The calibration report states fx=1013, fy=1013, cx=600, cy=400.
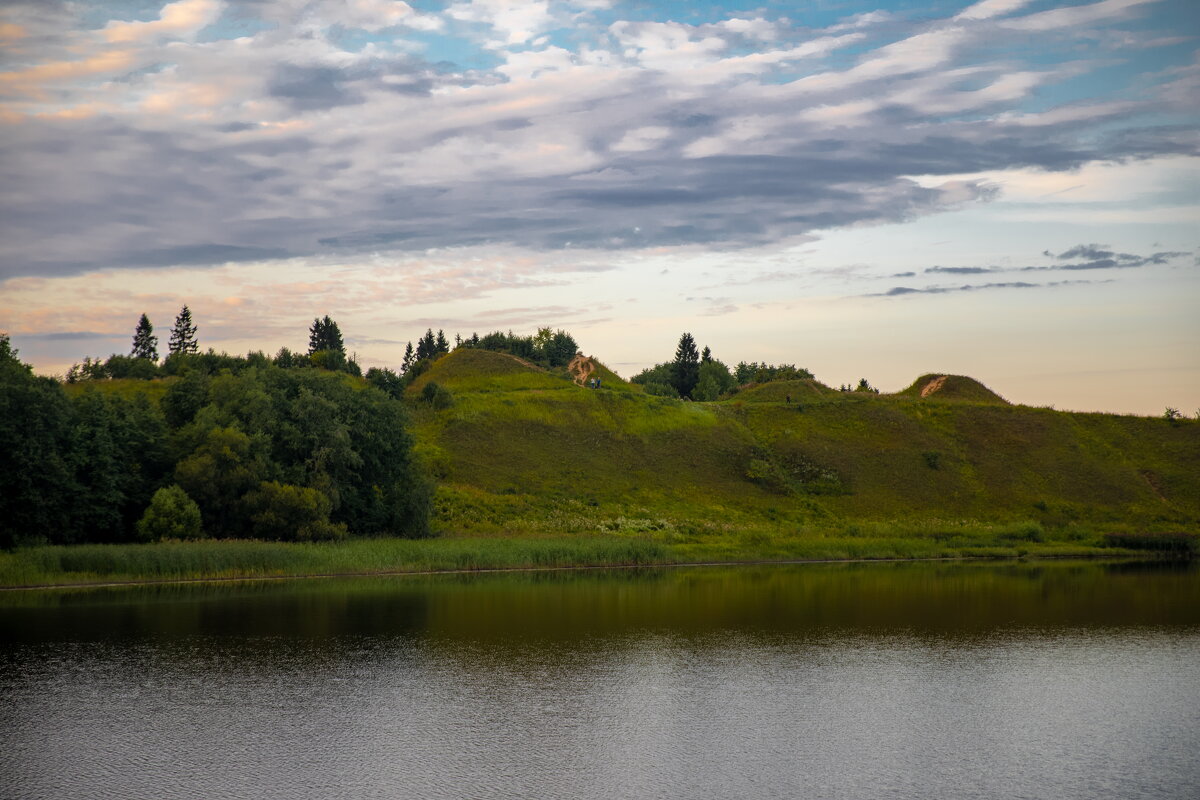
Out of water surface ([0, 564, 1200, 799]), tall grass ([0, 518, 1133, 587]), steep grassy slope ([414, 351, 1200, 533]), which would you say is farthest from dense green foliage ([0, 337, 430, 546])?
steep grassy slope ([414, 351, 1200, 533])

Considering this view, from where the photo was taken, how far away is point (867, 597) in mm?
55375

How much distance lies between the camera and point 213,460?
217 feet

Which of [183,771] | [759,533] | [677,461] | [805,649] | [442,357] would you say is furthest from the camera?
[442,357]

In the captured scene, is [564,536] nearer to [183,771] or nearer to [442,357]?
[183,771]

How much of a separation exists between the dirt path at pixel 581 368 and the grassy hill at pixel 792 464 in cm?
1299

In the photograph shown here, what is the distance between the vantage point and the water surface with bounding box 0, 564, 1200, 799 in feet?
75.6

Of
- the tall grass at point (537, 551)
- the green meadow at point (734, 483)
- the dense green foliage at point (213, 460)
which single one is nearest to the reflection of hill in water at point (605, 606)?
the tall grass at point (537, 551)

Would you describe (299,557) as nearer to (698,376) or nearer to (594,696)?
(594,696)

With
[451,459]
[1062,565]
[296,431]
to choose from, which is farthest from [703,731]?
[451,459]

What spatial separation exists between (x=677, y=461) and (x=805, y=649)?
74.0m

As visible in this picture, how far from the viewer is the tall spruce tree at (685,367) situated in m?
175

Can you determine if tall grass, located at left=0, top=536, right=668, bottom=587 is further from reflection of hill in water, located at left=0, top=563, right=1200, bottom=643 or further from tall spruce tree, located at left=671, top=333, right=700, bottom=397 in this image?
tall spruce tree, located at left=671, top=333, right=700, bottom=397

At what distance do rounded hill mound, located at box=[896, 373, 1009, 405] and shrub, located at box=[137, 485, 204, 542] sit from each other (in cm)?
10618

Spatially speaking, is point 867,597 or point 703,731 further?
point 867,597
